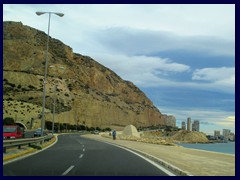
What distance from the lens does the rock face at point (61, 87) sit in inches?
5310

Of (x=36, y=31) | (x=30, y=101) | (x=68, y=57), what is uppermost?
(x=36, y=31)

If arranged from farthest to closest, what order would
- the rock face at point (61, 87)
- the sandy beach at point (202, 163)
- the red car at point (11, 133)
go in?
the rock face at point (61, 87) < the red car at point (11, 133) < the sandy beach at point (202, 163)

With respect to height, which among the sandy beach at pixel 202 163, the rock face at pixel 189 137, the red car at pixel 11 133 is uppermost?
the red car at pixel 11 133

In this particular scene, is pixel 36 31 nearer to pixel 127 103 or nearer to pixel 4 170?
pixel 127 103

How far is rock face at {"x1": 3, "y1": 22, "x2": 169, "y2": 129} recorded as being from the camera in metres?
135

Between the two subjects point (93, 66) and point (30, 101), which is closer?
point (30, 101)

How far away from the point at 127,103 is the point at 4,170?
578 feet

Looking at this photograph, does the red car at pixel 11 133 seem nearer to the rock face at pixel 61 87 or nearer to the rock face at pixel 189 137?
the rock face at pixel 61 87

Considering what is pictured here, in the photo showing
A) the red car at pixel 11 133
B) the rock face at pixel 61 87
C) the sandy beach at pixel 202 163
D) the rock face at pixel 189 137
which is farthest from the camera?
the rock face at pixel 189 137

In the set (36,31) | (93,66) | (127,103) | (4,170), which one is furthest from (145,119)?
(4,170)

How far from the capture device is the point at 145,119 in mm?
193000

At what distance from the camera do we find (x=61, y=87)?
14712 cm

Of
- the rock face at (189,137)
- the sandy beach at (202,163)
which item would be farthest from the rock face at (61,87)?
the sandy beach at (202,163)

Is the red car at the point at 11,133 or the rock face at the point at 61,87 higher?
the rock face at the point at 61,87
